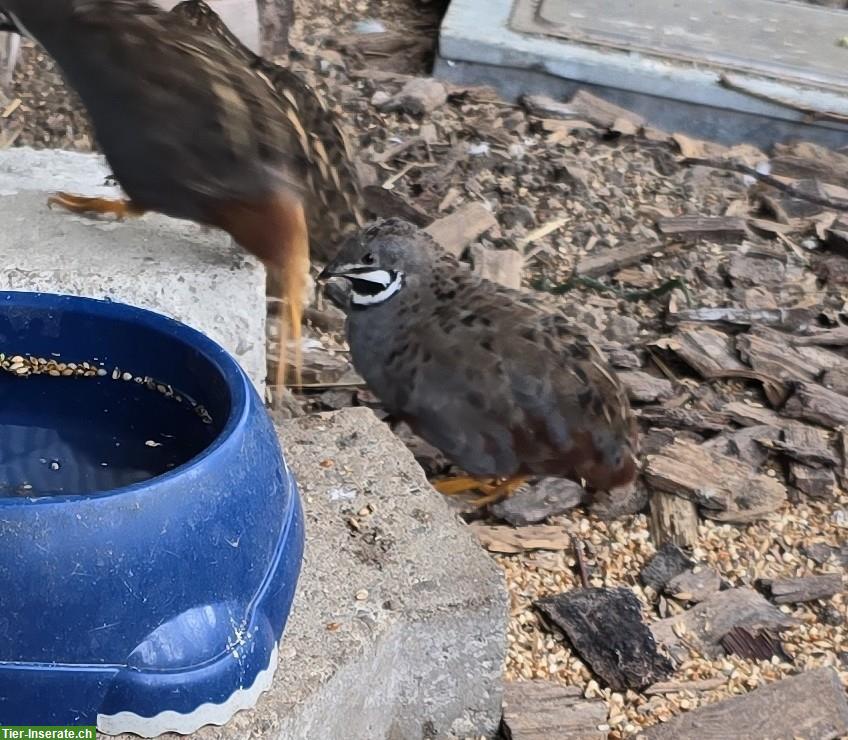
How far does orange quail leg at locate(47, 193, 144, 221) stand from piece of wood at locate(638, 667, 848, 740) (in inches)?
74.4

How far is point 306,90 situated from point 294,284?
88 centimetres

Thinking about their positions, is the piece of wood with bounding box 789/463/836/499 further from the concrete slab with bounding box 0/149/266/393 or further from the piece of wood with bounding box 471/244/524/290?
the concrete slab with bounding box 0/149/266/393

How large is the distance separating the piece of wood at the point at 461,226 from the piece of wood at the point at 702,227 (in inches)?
28.7

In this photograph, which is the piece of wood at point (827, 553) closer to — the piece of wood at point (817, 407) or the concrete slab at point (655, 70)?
the piece of wood at point (817, 407)

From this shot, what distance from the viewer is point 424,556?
2.78 metres

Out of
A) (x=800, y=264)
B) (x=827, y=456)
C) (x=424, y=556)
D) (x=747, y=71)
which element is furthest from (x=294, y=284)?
(x=747, y=71)

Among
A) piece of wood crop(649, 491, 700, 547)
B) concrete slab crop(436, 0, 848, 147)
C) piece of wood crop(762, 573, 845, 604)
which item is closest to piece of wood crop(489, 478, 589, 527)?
piece of wood crop(649, 491, 700, 547)

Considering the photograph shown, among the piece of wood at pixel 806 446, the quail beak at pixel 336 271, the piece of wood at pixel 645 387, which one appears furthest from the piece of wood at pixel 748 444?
the quail beak at pixel 336 271

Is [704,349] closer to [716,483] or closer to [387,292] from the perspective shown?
[716,483]

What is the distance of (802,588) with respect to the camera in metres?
3.45

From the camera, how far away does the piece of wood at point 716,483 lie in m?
3.71

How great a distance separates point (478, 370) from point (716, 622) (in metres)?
0.94

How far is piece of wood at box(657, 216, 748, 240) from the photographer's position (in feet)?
16.8

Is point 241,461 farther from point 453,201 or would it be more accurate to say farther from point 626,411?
point 453,201
